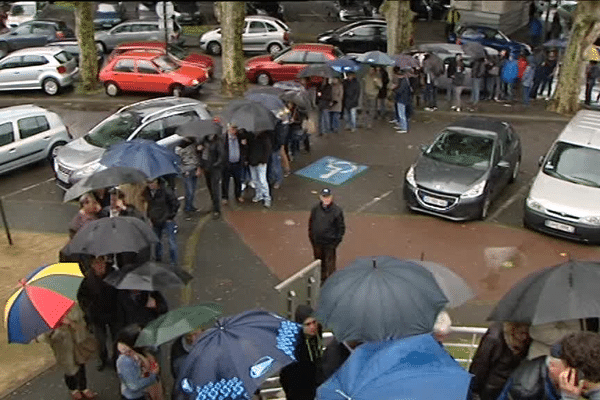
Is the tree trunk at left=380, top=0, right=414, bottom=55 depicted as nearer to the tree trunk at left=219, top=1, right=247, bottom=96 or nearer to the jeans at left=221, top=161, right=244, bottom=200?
the tree trunk at left=219, top=1, right=247, bottom=96

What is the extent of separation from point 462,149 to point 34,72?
14.6 metres

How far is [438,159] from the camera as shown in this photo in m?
13.4

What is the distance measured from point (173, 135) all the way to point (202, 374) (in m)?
9.50

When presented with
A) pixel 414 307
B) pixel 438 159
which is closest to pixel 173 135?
pixel 438 159

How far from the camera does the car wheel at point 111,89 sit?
71.6ft

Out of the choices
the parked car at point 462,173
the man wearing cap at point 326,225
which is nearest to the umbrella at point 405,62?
the parked car at point 462,173

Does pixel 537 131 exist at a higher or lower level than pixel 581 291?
lower

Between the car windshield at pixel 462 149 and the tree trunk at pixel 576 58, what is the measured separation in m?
7.25

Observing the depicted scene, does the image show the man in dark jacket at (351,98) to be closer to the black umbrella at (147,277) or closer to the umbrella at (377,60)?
the umbrella at (377,60)

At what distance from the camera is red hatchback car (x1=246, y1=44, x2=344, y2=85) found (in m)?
22.0

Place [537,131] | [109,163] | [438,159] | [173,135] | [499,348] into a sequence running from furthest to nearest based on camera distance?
[537,131] → [173,135] → [438,159] → [109,163] → [499,348]

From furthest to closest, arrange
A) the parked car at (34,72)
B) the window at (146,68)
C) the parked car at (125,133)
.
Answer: the parked car at (34,72)
the window at (146,68)
the parked car at (125,133)

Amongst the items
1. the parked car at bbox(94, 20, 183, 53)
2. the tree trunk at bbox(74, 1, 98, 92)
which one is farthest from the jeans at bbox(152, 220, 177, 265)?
the parked car at bbox(94, 20, 183, 53)

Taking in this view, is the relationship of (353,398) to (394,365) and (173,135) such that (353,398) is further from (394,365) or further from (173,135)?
(173,135)
